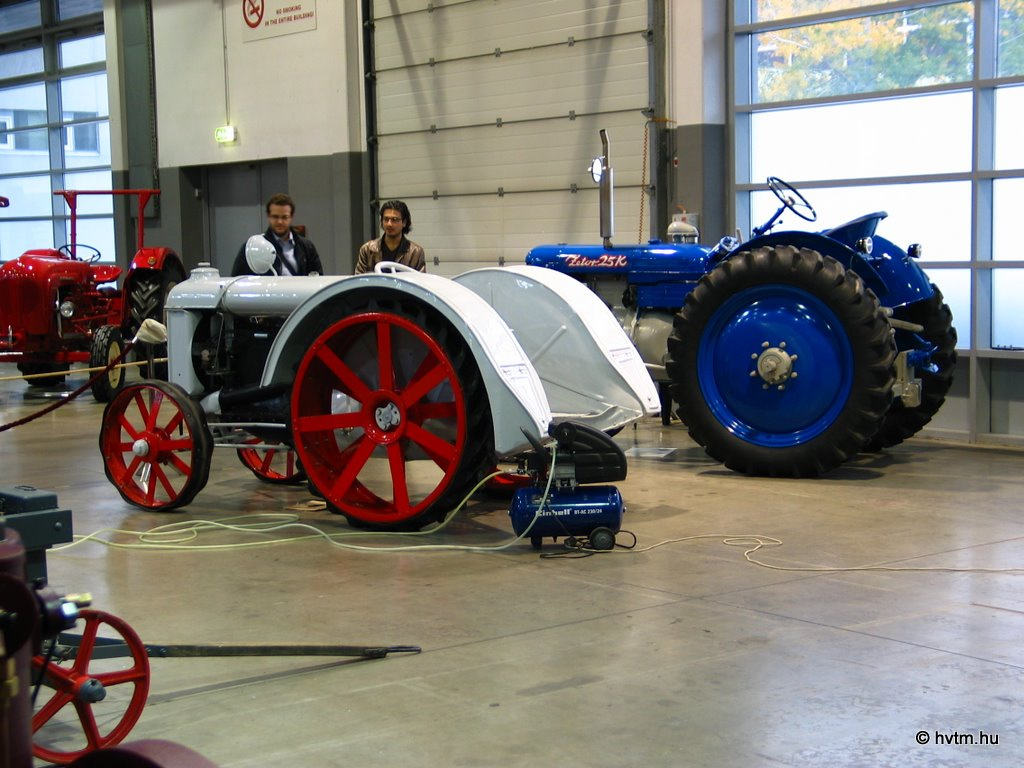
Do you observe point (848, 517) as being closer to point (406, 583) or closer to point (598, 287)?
point (406, 583)

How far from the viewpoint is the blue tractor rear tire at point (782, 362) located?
6840mm

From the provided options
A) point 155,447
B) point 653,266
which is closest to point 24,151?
point 653,266

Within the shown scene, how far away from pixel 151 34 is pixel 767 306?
11.0 metres

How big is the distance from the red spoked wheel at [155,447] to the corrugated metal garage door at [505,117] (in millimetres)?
5733

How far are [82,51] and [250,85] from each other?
→ 4.40 meters

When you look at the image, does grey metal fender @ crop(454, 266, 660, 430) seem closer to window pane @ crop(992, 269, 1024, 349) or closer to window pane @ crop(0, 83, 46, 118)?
window pane @ crop(992, 269, 1024, 349)

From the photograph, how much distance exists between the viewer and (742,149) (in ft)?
33.7

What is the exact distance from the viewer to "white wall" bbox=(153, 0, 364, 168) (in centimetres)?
1359

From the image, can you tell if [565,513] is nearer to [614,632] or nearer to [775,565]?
[775,565]

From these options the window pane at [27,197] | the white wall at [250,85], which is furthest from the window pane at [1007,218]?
the window pane at [27,197]

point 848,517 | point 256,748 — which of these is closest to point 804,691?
point 256,748

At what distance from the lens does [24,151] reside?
62.0ft

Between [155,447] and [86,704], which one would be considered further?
[155,447]

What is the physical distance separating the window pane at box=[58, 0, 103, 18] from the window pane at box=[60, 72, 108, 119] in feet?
2.79
